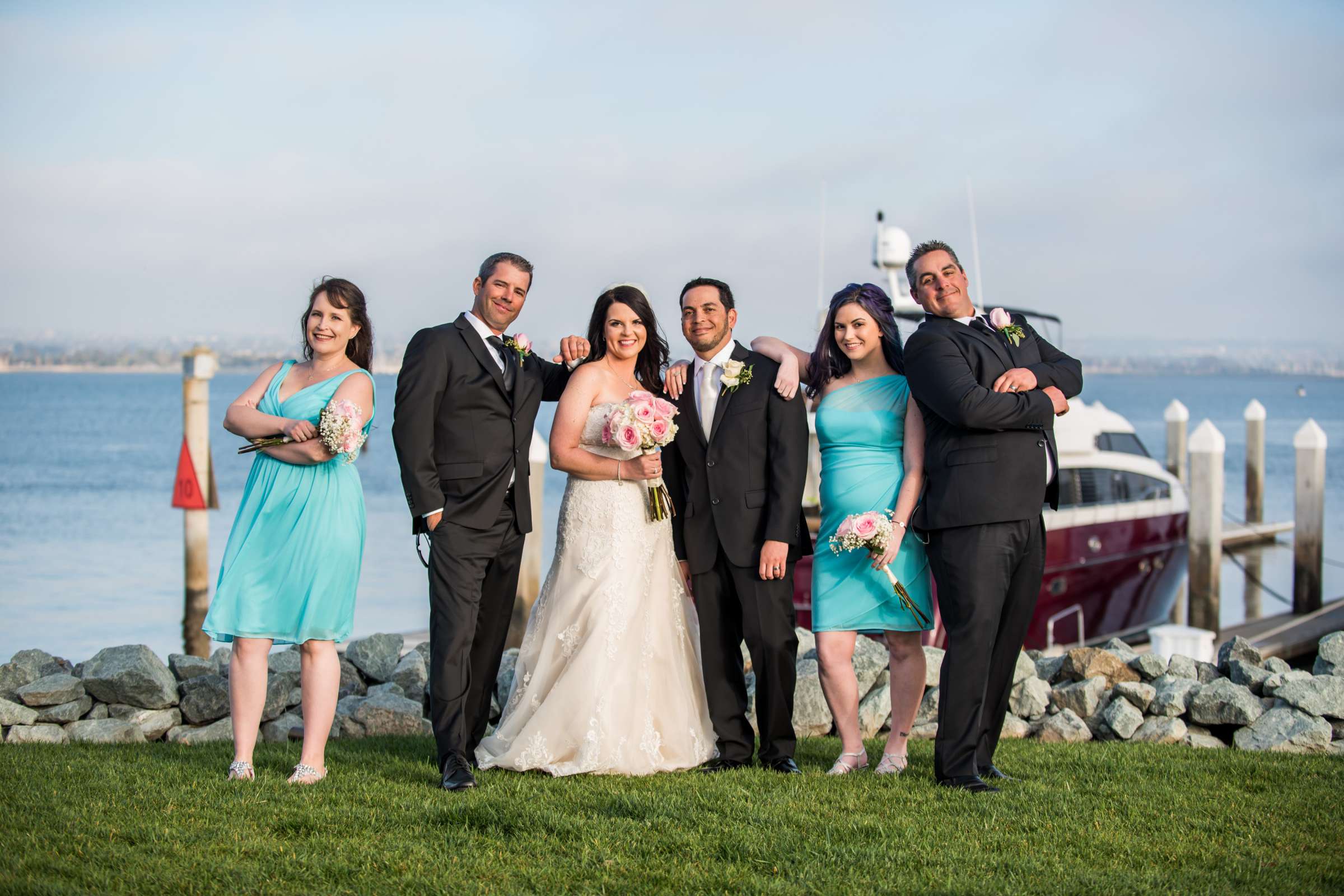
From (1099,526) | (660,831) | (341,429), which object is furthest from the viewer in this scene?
(1099,526)

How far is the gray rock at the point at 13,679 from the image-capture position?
21.6ft

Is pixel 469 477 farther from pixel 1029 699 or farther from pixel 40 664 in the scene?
pixel 1029 699

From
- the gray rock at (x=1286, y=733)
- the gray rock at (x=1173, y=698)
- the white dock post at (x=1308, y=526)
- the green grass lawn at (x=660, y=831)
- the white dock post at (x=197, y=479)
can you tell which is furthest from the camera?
the white dock post at (x=1308, y=526)

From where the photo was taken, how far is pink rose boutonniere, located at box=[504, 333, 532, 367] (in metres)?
5.47

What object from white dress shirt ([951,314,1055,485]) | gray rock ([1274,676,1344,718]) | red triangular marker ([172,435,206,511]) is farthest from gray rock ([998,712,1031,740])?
red triangular marker ([172,435,206,511])

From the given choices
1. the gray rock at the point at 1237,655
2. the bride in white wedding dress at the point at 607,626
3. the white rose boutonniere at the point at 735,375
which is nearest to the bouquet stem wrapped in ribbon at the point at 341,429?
the bride in white wedding dress at the point at 607,626

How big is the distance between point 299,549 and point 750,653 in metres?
2.02

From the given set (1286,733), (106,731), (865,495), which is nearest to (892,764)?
(865,495)

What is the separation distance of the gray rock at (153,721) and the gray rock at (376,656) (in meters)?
1.18

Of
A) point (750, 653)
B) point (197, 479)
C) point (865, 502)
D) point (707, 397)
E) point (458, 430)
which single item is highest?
point (707, 397)

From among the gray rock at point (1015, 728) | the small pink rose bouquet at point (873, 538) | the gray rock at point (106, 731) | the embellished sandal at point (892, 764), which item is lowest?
the gray rock at point (1015, 728)

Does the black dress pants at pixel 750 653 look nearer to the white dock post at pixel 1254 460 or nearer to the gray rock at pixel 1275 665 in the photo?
the gray rock at pixel 1275 665

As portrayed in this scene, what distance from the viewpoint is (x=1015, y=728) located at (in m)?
6.78

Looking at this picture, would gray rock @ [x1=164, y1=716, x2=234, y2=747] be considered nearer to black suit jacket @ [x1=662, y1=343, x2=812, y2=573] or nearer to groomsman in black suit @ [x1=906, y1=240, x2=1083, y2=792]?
black suit jacket @ [x1=662, y1=343, x2=812, y2=573]
